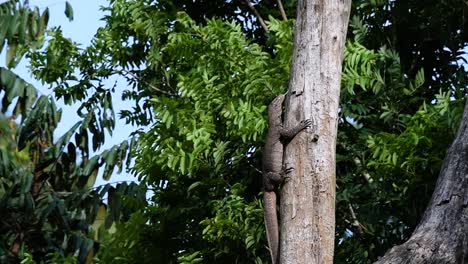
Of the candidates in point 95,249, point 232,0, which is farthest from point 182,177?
point 232,0

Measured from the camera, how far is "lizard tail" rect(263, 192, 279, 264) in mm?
4758

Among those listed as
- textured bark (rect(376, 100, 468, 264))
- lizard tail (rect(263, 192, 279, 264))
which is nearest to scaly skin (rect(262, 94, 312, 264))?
lizard tail (rect(263, 192, 279, 264))

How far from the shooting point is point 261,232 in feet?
22.3

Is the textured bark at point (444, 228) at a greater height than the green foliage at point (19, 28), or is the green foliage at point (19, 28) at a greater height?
the green foliage at point (19, 28)

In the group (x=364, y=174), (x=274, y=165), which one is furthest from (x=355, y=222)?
(x=274, y=165)

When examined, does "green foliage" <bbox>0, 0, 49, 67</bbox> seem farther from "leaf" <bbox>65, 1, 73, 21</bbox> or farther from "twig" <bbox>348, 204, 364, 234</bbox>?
"twig" <bbox>348, 204, 364, 234</bbox>

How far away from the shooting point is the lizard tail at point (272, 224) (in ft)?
15.6

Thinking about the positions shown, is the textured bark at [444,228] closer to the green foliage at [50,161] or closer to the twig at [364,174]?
the twig at [364,174]

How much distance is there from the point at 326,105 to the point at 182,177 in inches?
111

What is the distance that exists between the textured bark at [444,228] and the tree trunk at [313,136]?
384 millimetres

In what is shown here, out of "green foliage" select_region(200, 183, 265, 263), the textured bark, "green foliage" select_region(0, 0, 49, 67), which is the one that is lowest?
the textured bark

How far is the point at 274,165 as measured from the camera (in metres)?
5.25

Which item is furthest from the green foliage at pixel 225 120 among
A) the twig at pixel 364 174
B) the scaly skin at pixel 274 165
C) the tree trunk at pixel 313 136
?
the tree trunk at pixel 313 136

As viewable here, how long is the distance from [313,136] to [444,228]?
0.77 m
